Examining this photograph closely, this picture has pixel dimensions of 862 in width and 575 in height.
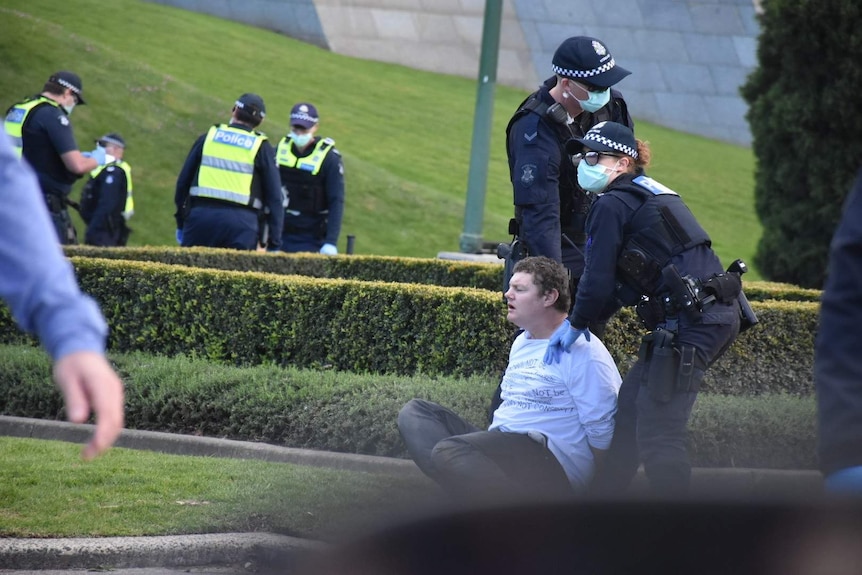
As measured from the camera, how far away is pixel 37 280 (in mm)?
1885

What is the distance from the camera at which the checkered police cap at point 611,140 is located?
571 centimetres

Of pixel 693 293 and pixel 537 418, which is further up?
pixel 693 293

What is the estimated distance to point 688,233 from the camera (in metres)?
5.46

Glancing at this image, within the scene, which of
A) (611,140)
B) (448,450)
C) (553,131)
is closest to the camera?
(448,450)

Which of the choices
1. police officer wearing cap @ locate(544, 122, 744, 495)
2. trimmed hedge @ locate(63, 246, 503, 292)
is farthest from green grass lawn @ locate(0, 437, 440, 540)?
trimmed hedge @ locate(63, 246, 503, 292)

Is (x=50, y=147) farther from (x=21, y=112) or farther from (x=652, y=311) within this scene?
(x=652, y=311)

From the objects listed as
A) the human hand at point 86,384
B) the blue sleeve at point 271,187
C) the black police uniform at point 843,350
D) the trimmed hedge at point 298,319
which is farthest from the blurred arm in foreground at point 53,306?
the blue sleeve at point 271,187

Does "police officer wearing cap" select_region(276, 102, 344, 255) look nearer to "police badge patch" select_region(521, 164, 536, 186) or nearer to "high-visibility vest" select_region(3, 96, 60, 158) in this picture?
"high-visibility vest" select_region(3, 96, 60, 158)

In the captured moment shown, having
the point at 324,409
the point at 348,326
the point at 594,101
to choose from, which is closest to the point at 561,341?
the point at 594,101

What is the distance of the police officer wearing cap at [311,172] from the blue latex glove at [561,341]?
634 cm

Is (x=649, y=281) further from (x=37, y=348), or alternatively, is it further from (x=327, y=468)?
(x=37, y=348)

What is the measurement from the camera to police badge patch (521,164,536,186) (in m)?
6.24

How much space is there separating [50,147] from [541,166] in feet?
20.5

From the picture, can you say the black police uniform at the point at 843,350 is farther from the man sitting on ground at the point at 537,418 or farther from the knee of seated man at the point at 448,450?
the knee of seated man at the point at 448,450
